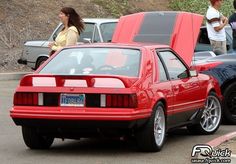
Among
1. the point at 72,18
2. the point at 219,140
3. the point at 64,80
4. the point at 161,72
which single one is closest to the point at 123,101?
the point at 64,80

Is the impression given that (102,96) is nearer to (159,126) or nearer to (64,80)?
(64,80)

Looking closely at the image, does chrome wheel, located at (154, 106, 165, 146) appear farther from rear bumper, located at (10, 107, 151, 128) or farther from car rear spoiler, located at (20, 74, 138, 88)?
car rear spoiler, located at (20, 74, 138, 88)

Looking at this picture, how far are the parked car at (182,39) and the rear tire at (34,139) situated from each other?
3.51 metres

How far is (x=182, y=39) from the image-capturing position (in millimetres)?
12297

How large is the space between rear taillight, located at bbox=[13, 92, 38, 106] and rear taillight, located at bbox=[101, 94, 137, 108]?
2.92ft

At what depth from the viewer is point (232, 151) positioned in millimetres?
8461

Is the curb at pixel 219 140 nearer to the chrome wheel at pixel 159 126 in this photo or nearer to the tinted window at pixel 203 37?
the chrome wheel at pixel 159 126

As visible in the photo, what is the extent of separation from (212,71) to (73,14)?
2795 mm

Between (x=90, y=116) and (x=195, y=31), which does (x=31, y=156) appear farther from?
(x=195, y=31)

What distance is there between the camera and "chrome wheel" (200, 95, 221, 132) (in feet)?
34.6

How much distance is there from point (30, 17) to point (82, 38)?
6.18m

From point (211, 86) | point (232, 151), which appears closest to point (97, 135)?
point (232, 151)

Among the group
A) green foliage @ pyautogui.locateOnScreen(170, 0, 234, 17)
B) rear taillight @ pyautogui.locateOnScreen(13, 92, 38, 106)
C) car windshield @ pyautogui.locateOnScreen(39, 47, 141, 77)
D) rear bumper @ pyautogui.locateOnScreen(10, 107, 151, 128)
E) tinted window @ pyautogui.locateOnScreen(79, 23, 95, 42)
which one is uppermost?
car windshield @ pyautogui.locateOnScreen(39, 47, 141, 77)

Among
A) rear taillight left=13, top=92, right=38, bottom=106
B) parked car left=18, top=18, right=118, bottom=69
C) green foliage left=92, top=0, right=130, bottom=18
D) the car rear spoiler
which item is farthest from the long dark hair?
green foliage left=92, top=0, right=130, bottom=18
